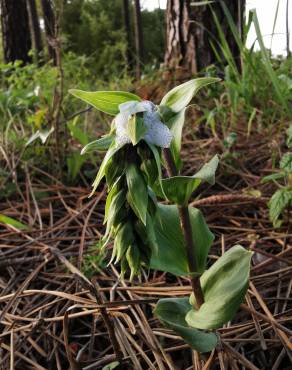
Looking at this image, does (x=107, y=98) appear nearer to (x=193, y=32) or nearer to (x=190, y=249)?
(x=190, y=249)

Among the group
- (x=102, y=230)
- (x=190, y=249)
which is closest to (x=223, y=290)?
(x=190, y=249)

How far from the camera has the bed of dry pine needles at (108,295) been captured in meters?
0.90

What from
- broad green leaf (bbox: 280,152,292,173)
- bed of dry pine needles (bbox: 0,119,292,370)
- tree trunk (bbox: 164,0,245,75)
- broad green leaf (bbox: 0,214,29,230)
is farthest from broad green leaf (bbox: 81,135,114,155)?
tree trunk (bbox: 164,0,245,75)

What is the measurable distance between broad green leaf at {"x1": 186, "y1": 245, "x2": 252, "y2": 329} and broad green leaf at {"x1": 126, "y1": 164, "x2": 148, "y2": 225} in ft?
0.74

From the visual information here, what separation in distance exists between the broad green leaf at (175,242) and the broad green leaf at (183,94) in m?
0.21

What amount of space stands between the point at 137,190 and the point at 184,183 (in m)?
0.16

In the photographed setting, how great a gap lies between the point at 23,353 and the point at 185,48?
2.25 m

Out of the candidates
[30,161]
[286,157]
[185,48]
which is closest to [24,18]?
[185,48]

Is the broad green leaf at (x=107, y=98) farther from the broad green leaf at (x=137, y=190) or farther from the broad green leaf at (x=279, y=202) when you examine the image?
the broad green leaf at (x=279, y=202)

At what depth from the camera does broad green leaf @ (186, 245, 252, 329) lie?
0.72 m

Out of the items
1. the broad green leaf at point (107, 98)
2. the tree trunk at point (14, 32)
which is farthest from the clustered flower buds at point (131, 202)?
the tree trunk at point (14, 32)

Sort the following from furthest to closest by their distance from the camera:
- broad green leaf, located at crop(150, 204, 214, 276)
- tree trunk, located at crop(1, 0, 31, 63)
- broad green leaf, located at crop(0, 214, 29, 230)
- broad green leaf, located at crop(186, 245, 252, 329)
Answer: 1. tree trunk, located at crop(1, 0, 31, 63)
2. broad green leaf, located at crop(0, 214, 29, 230)
3. broad green leaf, located at crop(150, 204, 214, 276)
4. broad green leaf, located at crop(186, 245, 252, 329)

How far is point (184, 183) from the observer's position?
0.77 meters

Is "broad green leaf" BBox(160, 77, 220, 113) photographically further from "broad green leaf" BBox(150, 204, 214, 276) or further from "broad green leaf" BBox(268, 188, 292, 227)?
"broad green leaf" BBox(268, 188, 292, 227)
